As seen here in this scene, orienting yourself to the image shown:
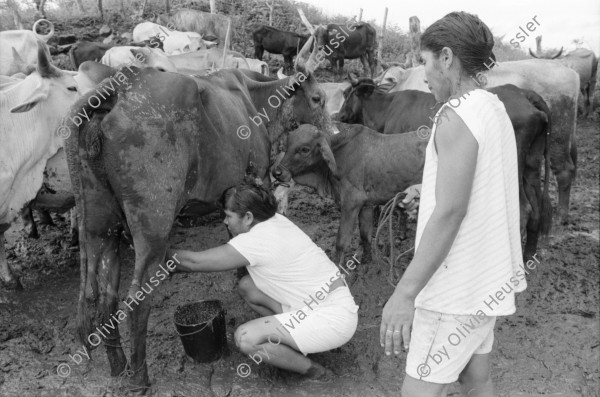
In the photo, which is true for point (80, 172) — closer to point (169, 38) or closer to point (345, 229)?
point (345, 229)

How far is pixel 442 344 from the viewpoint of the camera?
196 cm

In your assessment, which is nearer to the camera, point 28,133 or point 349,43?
point 28,133

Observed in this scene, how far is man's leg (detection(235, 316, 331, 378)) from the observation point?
3.29m

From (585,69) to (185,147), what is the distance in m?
13.9

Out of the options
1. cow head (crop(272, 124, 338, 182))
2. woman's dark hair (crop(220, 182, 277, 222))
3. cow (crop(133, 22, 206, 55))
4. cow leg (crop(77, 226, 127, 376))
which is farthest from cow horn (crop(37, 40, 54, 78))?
cow (crop(133, 22, 206, 55))

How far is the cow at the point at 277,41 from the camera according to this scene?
1625 cm

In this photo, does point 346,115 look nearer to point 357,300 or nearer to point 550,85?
point 550,85

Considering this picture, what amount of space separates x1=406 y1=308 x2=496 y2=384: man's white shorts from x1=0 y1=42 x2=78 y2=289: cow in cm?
383

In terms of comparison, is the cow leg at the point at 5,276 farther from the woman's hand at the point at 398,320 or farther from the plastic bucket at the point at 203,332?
the woman's hand at the point at 398,320

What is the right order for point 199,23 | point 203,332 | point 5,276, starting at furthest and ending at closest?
point 199,23 < point 5,276 < point 203,332

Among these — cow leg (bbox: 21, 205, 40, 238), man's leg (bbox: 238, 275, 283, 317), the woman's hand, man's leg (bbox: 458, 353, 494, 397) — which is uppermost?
the woman's hand

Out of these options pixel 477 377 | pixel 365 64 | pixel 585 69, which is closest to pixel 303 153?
pixel 477 377

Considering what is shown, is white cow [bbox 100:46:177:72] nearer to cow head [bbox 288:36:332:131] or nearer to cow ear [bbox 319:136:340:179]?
cow head [bbox 288:36:332:131]

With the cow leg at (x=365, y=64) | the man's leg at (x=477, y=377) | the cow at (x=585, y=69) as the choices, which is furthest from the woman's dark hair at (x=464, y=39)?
the cow leg at (x=365, y=64)
